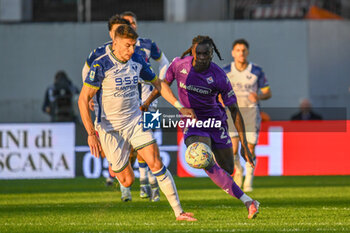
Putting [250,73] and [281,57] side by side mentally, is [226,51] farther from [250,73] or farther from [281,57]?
[250,73]

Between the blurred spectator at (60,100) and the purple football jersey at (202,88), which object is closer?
the purple football jersey at (202,88)

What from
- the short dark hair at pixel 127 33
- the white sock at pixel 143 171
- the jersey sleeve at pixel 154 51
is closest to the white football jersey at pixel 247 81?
the jersey sleeve at pixel 154 51

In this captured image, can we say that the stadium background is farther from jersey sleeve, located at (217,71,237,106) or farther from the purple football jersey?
jersey sleeve, located at (217,71,237,106)

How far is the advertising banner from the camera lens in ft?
55.2

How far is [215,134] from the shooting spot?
9.52m

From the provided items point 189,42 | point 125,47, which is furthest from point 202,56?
point 189,42

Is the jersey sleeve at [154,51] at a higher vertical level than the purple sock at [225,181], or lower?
higher

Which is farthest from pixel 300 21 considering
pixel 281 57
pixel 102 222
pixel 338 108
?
pixel 102 222

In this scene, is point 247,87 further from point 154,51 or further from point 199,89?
point 199,89

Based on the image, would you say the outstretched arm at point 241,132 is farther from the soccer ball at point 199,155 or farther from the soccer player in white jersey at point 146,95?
the soccer player in white jersey at point 146,95

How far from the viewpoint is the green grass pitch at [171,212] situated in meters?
8.45

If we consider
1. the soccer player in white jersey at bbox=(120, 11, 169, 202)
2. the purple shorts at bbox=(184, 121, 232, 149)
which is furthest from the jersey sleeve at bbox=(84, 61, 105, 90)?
the soccer player in white jersey at bbox=(120, 11, 169, 202)

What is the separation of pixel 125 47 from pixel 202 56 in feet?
2.91

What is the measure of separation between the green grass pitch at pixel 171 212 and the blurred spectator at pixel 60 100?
282 cm
